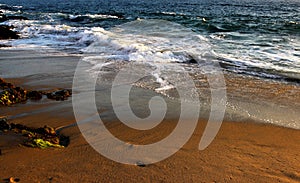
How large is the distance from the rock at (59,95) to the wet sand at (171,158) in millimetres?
752

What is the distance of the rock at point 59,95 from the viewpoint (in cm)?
464

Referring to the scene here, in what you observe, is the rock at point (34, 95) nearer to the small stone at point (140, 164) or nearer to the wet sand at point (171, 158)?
the wet sand at point (171, 158)

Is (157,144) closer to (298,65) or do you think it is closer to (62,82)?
(62,82)

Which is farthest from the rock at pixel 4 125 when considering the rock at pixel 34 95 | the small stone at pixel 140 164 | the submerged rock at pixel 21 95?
the small stone at pixel 140 164

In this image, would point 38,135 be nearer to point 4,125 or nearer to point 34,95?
point 4,125

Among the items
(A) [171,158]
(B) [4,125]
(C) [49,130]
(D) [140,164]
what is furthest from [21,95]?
(A) [171,158]

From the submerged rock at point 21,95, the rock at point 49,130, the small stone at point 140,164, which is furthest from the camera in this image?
the submerged rock at point 21,95

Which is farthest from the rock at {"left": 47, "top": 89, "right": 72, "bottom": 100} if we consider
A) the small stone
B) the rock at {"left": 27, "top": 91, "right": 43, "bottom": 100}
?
the small stone

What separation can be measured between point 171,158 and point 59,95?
270 centimetres

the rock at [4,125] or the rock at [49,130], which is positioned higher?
the rock at [4,125]

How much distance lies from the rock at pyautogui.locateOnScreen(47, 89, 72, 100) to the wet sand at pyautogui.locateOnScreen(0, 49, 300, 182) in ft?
2.47

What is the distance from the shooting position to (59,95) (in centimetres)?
475

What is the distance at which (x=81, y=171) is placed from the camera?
2.59m

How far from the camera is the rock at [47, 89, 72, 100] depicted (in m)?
4.64
